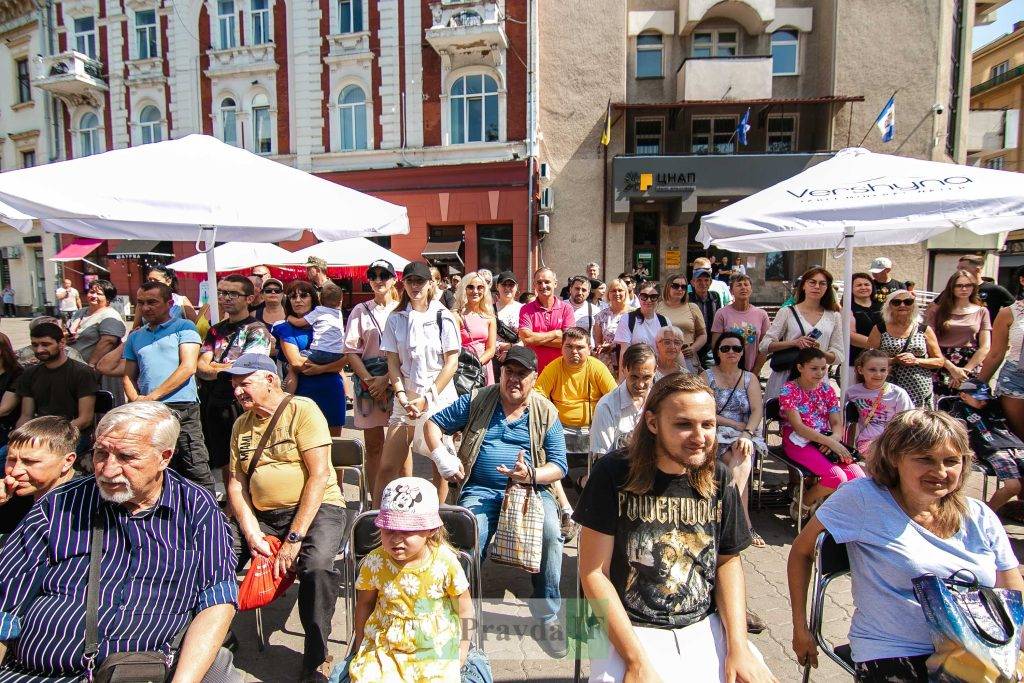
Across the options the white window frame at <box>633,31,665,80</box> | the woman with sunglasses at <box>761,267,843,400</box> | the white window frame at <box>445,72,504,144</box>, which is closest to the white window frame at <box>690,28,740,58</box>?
the white window frame at <box>633,31,665,80</box>

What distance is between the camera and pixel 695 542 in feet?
6.90

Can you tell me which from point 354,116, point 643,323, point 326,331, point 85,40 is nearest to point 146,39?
point 85,40

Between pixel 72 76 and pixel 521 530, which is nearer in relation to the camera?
pixel 521 530

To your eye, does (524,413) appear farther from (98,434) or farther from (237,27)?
(237,27)

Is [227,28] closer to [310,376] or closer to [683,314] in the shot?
[310,376]

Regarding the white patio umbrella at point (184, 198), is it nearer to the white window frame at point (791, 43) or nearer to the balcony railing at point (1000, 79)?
the white window frame at point (791, 43)

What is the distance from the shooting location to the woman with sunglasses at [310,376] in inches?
186

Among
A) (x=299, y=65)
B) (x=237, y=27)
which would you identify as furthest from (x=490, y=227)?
(x=237, y=27)

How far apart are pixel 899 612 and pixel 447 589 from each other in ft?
5.43

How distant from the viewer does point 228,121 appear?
63.5 ft

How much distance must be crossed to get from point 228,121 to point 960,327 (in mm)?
21262

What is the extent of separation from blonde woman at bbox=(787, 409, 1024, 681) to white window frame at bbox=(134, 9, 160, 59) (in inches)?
976

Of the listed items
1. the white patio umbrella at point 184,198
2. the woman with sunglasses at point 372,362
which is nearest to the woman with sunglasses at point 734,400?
the woman with sunglasses at point 372,362

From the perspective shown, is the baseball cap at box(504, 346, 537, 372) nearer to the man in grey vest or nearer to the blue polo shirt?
the man in grey vest
